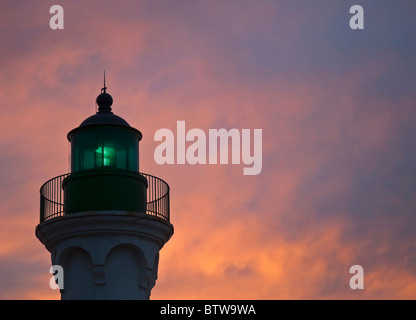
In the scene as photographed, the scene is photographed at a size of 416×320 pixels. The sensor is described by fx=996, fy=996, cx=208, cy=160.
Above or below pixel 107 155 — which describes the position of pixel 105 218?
below

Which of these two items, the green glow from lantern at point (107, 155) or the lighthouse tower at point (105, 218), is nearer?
the lighthouse tower at point (105, 218)

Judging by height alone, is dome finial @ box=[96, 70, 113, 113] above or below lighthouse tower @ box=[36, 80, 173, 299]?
above

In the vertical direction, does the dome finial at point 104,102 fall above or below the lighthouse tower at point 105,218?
above

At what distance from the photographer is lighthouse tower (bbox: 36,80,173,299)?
29.5m

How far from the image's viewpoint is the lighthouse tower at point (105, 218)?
29.5 meters

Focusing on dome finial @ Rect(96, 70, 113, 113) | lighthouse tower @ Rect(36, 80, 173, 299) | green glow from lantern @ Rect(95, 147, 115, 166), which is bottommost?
lighthouse tower @ Rect(36, 80, 173, 299)

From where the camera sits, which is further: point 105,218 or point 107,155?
point 107,155

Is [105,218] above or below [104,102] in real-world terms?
below

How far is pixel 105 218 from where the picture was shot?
29.3 m

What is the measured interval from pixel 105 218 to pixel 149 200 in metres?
2.04
